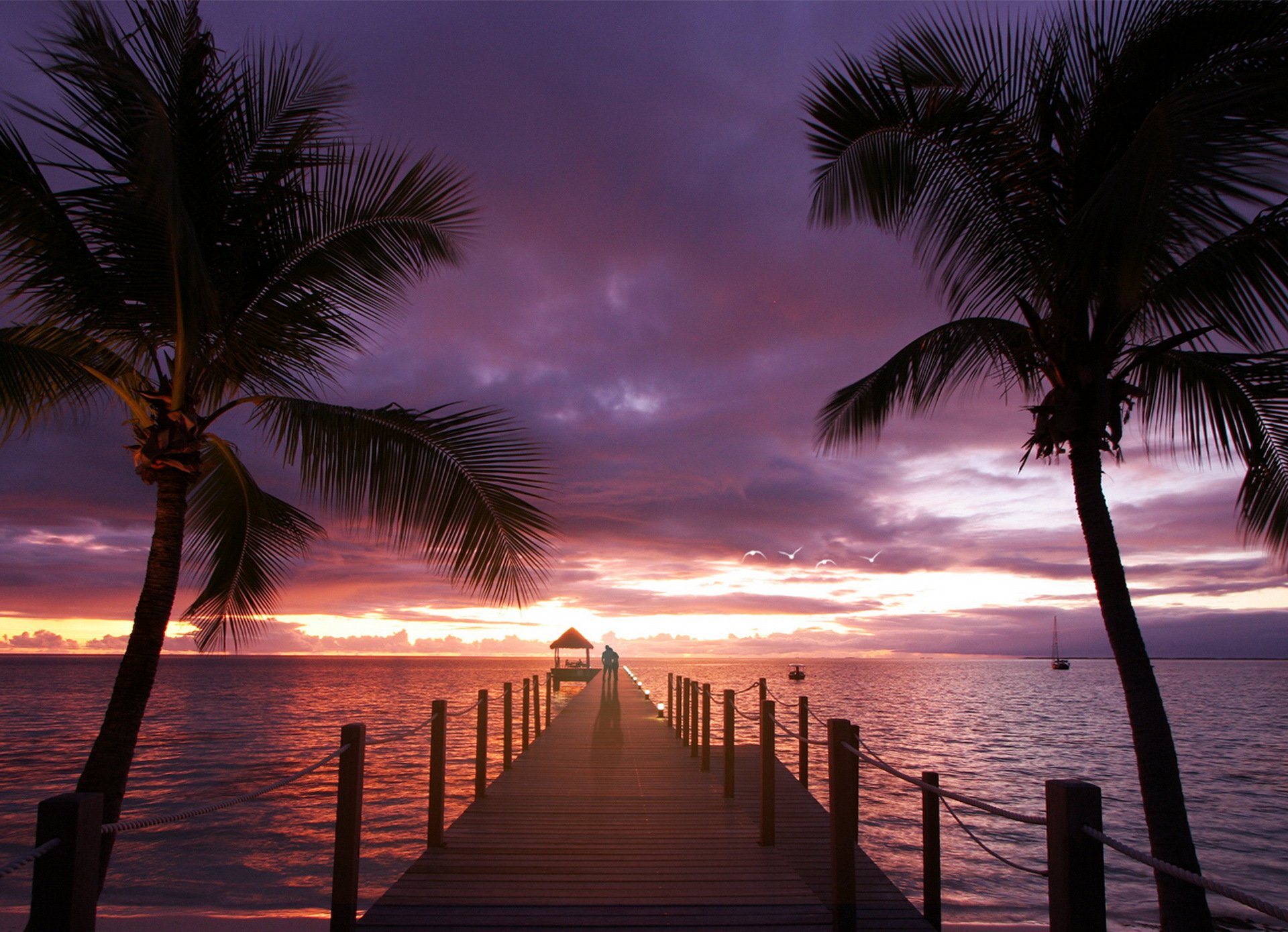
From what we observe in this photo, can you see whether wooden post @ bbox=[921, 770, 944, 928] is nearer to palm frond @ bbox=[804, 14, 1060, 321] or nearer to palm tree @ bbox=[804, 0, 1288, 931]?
palm tree @ bbox=[804, 0, 1288, 931]

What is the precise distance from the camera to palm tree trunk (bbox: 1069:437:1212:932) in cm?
525

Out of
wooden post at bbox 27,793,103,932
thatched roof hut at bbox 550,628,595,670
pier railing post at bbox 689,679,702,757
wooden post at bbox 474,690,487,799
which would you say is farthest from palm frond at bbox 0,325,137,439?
thatched roof hut at bbox 550,628,595,670

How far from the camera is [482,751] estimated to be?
908 cm

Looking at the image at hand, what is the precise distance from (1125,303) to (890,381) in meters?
3.53

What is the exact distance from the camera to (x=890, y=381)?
7766 millimetres

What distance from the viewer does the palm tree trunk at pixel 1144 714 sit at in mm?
5246

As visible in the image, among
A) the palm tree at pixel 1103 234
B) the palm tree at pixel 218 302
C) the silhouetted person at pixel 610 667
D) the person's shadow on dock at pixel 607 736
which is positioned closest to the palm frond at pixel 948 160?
the palm tree at pixel 1103 234

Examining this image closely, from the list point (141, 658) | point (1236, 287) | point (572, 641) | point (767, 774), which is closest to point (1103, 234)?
point (1236, 287)

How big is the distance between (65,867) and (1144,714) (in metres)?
6.04

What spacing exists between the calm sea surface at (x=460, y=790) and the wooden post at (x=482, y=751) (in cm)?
292

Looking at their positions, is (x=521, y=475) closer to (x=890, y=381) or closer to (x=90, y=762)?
(x=90, y=762)

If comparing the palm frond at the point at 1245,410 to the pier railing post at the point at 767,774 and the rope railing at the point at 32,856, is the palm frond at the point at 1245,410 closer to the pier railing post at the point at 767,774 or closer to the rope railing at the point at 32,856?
the pier railing post at the point at 767,774

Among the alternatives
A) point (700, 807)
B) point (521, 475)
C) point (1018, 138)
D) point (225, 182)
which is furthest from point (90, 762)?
point (1018, 138)

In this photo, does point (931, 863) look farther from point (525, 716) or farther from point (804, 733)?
point (525, 716)
